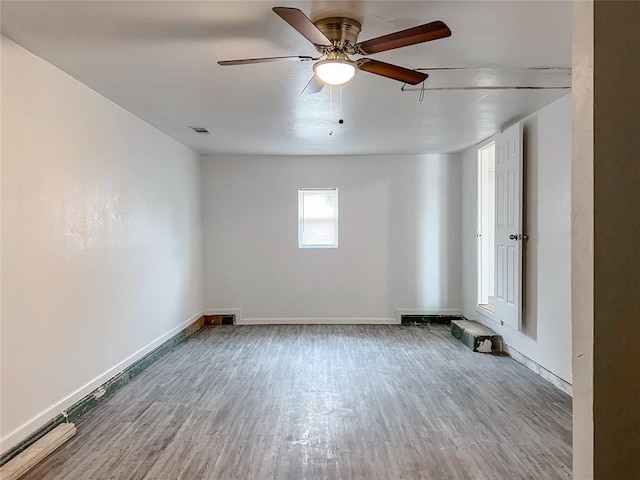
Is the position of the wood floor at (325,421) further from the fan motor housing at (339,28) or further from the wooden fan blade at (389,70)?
the fan motor housing at (339,28)

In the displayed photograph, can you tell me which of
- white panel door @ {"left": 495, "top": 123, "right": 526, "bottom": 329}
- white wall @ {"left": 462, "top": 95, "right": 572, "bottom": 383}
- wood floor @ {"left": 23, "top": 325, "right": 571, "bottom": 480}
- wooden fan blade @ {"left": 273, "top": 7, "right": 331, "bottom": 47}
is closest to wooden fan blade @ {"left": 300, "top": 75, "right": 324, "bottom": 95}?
wooden fan blade @ {"left": 273, "top": 7, "right": 331, "bottom": 47}

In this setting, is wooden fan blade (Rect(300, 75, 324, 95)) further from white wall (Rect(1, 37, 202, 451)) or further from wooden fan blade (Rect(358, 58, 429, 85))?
white wall (Rect(1, 37, 202, 451))

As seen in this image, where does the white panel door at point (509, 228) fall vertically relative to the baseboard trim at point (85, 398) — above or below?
above

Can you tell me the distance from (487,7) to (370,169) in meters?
4.21

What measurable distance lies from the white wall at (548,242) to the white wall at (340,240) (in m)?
1.95

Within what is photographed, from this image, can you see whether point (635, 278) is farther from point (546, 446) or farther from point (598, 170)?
point (546, 446)

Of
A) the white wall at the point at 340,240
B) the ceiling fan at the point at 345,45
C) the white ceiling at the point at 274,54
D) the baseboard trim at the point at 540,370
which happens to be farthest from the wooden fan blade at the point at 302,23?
the white wall at the point at 340,240

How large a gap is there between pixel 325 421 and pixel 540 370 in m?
2.17

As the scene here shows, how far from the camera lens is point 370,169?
20.9ft

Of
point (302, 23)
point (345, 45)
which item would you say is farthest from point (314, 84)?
point (302, 23)

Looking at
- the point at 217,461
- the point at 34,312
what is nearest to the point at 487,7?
the point at 217,461

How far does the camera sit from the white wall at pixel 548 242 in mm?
3641

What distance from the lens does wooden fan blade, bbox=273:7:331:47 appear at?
1802mm

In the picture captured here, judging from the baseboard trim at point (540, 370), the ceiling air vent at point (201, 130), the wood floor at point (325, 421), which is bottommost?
the wood floor at point (325, 421)
